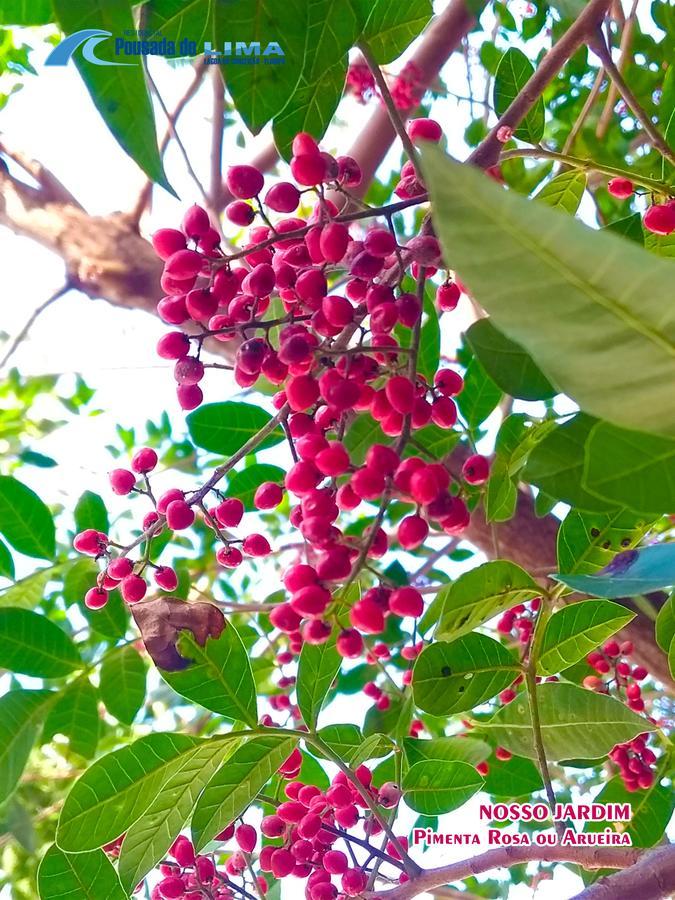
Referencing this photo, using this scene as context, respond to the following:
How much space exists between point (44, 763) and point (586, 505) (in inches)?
89.9

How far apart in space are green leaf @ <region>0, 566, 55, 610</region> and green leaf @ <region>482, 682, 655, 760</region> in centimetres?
90

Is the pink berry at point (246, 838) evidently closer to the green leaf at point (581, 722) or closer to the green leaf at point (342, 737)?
the green leaf at point (342, 737)

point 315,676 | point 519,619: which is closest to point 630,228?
point 315,676

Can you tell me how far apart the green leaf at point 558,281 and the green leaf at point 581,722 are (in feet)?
1.95

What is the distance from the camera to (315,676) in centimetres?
90

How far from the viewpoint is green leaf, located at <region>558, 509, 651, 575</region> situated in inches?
33.2

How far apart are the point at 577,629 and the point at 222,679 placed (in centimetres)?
39

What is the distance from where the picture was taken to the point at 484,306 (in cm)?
37

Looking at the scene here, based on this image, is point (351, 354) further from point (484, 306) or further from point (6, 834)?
point (6, 834)

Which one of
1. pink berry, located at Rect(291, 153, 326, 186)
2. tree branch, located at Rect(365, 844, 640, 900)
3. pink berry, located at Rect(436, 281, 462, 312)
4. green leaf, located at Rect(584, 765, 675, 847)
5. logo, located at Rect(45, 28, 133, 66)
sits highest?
logo, located at Rect(45, 28, 133, 66)

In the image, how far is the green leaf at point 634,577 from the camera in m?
0.51

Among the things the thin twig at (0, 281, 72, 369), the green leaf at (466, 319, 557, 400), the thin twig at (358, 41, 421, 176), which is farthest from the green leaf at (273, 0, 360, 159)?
the thin twig at (0, 281, 72, 369)

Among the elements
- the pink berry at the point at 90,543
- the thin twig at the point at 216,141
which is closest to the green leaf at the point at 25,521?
the pink berry at the point at 90,543

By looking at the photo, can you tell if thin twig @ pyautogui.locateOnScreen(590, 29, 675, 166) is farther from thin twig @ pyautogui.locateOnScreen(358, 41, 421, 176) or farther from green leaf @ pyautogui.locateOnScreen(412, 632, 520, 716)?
green leaf @ pyautogui.locateOnScreen(412, 632, 520, 716)
